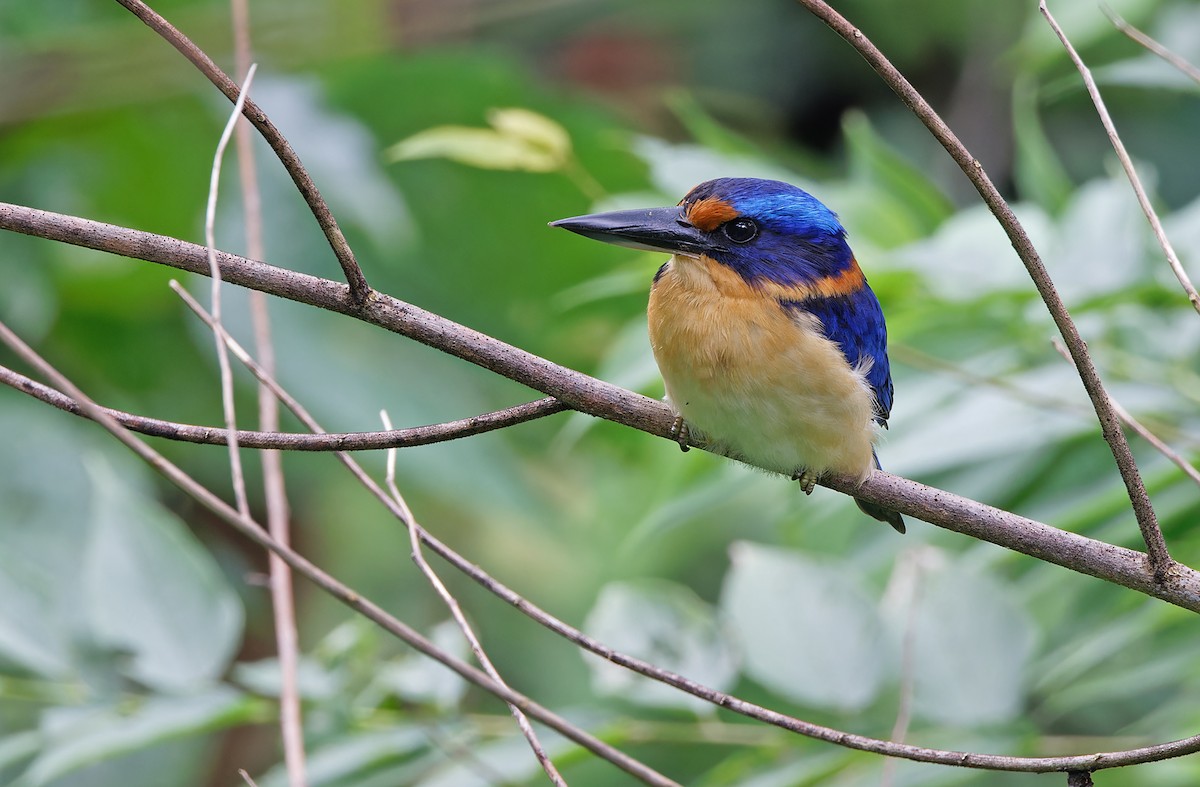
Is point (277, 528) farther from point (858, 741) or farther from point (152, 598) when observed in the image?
point (858, 741)

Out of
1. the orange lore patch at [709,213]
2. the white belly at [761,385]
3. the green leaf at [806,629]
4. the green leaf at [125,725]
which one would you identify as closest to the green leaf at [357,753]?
the green leaf at [125,725]

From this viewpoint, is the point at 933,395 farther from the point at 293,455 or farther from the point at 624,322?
the point at 293,455

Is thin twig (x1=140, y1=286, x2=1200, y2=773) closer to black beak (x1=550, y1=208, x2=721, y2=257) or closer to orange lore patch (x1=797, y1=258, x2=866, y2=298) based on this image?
black beak (x1=550, y1=208, x2=721, y2=257)

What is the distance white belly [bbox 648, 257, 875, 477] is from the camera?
1781 millimetres

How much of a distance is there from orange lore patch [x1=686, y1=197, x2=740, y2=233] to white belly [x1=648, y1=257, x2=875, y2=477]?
144 millimetres

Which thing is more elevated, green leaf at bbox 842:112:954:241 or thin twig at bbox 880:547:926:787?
green leaf at bbox 842:112:954:241

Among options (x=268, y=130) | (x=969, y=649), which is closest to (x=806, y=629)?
(x=969, y=649)

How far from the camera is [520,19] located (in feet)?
18.1

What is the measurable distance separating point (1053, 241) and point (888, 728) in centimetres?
90

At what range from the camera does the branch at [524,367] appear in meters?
1.23

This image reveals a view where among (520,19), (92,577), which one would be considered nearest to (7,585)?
(92,577)

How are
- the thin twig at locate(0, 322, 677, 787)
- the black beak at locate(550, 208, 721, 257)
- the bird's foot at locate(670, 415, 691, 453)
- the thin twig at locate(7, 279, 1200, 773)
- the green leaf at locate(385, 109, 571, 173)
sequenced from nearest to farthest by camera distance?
1. the thin twig at locate(0, 322, 677, 787)
2. the thin twig at locate(7, 279, 1200, 773)
3. the bird's foot at locate(670, 415, 691, 453)
4. the black beak at locate(550, 208, 721, 257)
5. the green leaf at locate(385, 109, 571, 173)

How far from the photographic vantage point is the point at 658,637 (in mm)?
2107

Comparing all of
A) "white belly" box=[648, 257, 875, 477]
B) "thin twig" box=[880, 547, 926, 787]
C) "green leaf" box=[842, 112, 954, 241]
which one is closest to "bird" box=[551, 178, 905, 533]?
"white belly" box=[648, 257, 875, 477]
